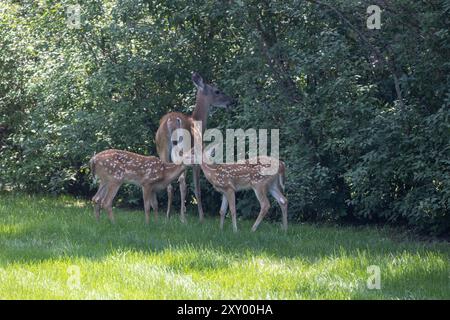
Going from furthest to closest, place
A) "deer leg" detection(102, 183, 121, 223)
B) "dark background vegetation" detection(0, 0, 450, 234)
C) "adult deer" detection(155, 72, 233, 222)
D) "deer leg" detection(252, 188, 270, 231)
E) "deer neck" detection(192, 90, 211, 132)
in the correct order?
"deer neck" detection(192, 90, 211, 132)
"adult deer" detection(155, 72, 233, 222)
"deer leg" detection(102, 183, 121, 223)
"deer leg" detection(252, 188, 270, 231)
"dark background vegetation" detection(0, 0, 450, 234)

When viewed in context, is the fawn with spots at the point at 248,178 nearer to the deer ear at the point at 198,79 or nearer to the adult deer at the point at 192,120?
the adult deer at the point at 192,120

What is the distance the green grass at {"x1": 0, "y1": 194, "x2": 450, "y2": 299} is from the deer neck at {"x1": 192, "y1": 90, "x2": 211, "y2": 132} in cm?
190

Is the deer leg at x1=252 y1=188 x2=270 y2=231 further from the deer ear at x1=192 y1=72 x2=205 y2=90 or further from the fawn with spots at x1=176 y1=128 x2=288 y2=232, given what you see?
the deer ear at x1=192 y1=72 x2=205 y2=90

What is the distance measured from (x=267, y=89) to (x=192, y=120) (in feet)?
3.96

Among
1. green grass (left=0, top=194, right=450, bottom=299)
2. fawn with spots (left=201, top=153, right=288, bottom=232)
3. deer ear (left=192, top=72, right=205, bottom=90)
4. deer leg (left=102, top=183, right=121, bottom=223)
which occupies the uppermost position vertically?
deer ear (left=192, top=72, right=205, bottom=90)

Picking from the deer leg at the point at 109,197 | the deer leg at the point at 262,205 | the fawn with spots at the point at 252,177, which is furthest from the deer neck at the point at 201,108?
the deer leg at the point at 262,205

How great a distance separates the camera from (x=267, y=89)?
13.2 m

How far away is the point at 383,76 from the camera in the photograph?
12492mm

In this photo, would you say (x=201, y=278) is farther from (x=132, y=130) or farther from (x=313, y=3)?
(x=132, y=130)

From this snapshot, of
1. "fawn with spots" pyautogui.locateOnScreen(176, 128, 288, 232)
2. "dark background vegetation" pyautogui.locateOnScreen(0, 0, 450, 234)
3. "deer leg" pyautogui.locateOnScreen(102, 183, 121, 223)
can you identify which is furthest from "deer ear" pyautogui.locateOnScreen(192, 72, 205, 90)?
"deer leg" pyautogui.locateOnScreen(102, 183, 121, 223)

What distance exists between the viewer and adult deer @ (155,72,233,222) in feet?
42.8

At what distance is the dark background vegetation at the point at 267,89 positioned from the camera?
36.6 ft

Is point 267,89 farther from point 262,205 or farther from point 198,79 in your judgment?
point 262,205
